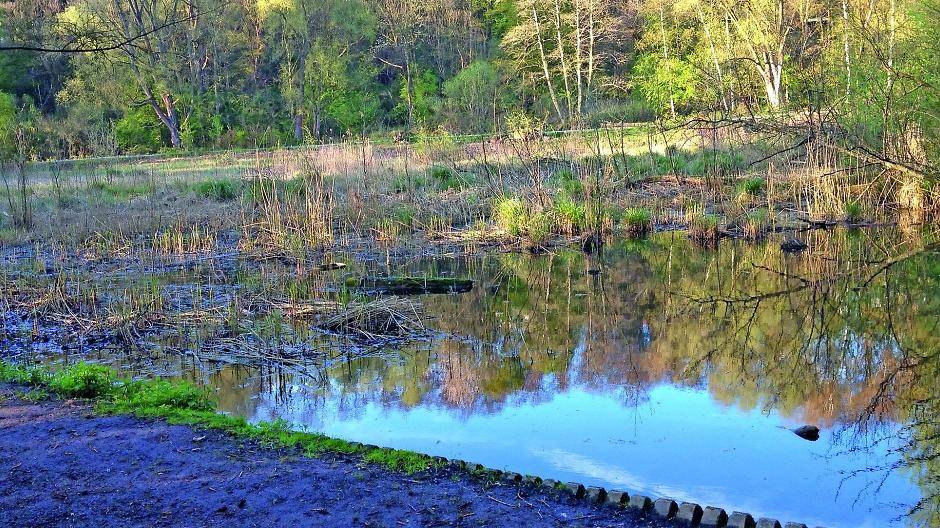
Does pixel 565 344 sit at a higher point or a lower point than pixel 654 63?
lower

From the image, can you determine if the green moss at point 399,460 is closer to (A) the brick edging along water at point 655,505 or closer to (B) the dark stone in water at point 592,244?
(A) the brick edging along water at point 655,505

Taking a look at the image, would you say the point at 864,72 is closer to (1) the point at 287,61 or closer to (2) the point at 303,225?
(2) the point at 303,225

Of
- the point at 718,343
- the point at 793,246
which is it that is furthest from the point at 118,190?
the point at 718,343

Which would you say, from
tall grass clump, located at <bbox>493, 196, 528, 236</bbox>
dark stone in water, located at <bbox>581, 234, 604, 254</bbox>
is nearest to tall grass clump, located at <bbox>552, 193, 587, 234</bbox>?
dark stone in water, located at <bbox>581, 234, 604, 254</bbox>

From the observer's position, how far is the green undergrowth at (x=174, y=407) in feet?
18.5

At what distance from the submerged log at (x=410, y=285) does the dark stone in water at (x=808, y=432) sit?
20.3 feet

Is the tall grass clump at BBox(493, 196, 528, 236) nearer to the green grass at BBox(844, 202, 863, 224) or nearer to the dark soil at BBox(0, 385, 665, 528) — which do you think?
the green grass at BBox(844, 202, 863, 224)

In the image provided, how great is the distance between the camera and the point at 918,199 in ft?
55.4

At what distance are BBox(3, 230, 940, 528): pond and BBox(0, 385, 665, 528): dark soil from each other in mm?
1172

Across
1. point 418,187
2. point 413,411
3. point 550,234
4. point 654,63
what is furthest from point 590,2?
point 413,411

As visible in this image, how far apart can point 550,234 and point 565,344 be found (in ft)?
22.7

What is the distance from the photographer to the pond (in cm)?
607

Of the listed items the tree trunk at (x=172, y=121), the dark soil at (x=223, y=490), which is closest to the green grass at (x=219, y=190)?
the dark soil at (x=223, y=490)

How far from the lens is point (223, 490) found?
5000 millimetres
